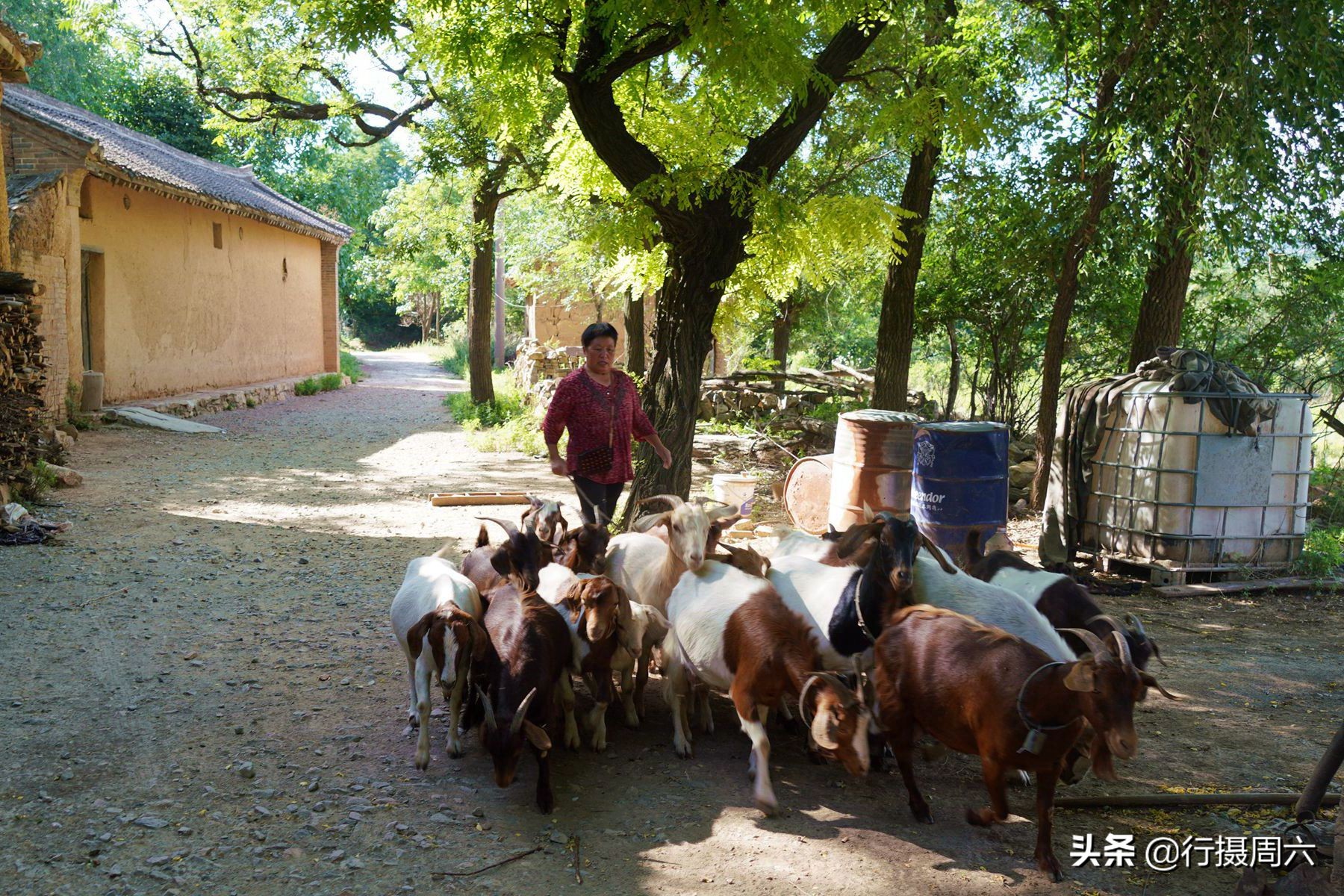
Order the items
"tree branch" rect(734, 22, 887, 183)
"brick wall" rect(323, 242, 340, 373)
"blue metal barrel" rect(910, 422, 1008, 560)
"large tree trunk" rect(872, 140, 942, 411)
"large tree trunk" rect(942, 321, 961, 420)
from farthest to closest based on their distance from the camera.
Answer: "brick wall" rect(323, 242, 340, 373), "large tree trunk" rect(942, 321, 961, 420), "large tree trunk" rect(872, 140, 942, 411), "tree branch" rect(734, 22, 887, 183), "blue metal barrel" rect(910, 422, 1008, 560)

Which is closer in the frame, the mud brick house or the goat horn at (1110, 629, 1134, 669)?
the goat horn at (1110, 629, 1134, 669)

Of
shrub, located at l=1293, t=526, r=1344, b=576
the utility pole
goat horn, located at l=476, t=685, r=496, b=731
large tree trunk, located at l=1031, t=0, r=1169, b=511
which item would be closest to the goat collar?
goat horn, located at l=476, t=685, r=496, b=731

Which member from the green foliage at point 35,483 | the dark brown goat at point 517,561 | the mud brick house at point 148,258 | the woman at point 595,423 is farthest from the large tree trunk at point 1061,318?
the mud brick house at point 148,258

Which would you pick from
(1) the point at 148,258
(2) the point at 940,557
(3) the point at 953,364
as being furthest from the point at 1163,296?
(1) the point at 148,258

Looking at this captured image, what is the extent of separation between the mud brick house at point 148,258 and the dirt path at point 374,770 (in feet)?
21.5

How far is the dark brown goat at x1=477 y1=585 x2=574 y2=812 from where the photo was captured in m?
4.11

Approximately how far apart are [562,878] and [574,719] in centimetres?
121

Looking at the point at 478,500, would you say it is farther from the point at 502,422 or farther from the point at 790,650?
the point at 502,422

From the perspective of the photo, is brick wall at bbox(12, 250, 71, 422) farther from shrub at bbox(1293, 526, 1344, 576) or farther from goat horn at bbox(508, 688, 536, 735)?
shrub at bbox(1293, 526, 1344, 576)

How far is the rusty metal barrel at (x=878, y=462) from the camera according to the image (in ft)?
26.7

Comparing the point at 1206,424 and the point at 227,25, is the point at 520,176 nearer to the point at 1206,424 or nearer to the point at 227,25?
the point at 227,25

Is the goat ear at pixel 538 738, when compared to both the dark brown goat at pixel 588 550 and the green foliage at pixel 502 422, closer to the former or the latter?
the dark brown goat at pixel 588 550

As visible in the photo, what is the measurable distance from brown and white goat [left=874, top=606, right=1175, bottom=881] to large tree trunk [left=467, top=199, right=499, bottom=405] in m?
15.3

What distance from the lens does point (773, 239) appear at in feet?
25.8
